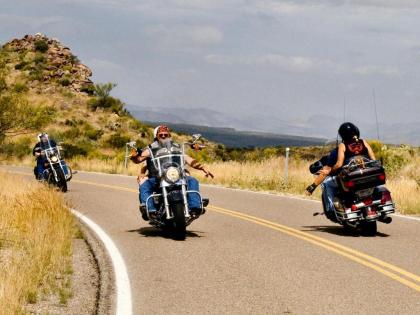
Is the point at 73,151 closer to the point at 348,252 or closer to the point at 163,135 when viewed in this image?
the point at 163,135

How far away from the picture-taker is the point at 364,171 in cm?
1213

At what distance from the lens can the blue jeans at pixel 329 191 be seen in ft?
42.1

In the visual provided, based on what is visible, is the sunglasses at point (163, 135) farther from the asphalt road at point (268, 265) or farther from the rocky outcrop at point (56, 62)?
the rocky outcrop at point (56, 62)

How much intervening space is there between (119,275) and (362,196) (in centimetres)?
506

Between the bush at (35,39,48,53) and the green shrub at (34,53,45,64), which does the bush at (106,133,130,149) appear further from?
the bush at (35,39,48,53)

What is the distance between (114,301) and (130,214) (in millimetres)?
8828

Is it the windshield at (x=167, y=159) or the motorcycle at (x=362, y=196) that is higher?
the windshield at (x=167, y=159)

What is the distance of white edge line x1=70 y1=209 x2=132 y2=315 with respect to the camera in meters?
7.26

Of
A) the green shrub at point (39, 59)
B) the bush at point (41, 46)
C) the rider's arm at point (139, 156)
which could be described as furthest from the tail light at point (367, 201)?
the bush at point (41, 46)

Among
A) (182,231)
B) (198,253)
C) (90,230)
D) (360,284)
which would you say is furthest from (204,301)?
(90,230)

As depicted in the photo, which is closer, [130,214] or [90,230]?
[90,230]

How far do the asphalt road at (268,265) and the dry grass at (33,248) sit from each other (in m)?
0.90

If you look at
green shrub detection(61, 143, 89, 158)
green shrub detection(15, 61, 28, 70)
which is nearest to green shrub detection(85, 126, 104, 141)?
green shrub detection(61, 143, 89, 158)

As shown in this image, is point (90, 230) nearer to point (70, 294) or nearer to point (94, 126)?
point (70, 294)
